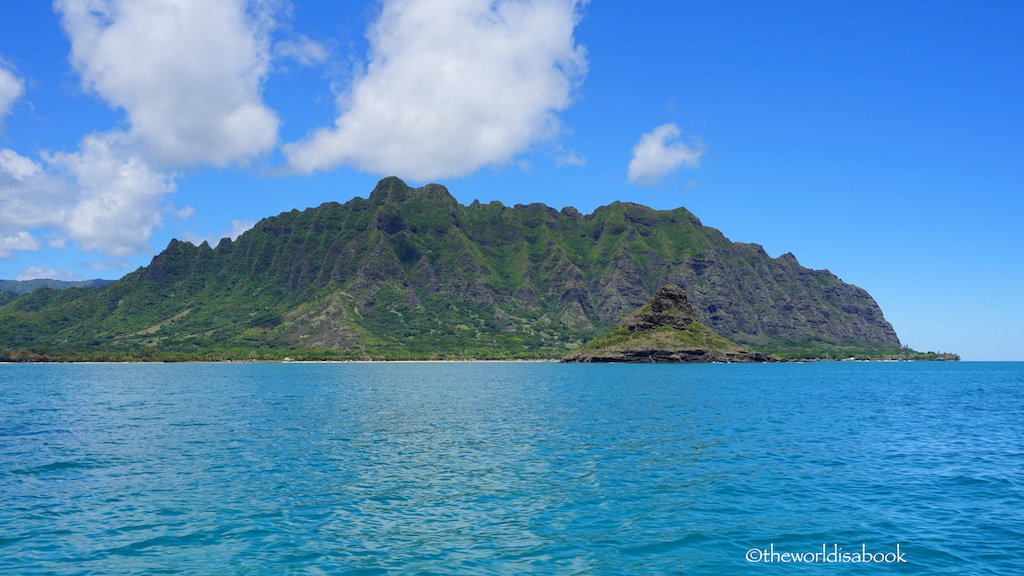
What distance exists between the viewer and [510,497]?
3631 cm

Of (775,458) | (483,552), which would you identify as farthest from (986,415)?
(483,552)

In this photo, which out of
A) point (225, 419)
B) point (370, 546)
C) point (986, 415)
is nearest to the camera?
point (370, 546)

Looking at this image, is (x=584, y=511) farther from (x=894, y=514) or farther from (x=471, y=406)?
(x=471, y=406)

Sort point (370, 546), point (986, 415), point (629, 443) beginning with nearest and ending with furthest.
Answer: point (370, 546) → point (629, 443) → point (986, 415)

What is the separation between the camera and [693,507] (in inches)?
1351

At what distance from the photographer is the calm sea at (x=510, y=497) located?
26.1 meters

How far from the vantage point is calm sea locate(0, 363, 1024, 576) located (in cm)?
2606

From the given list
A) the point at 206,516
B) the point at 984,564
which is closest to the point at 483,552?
the point at 206,516

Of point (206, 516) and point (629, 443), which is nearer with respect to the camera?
point (206, 516)

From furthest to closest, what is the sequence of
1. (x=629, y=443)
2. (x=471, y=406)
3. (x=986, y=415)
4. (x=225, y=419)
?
1. (x=471, y=406)
2. (x=986, y=415)
3. (x=225, y=419)
4. (x=629, y=443)

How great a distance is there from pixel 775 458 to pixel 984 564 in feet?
81.1

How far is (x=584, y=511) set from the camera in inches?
1310

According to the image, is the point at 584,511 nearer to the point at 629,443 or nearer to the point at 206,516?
the point at 206,516

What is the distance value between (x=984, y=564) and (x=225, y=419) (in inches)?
3121
